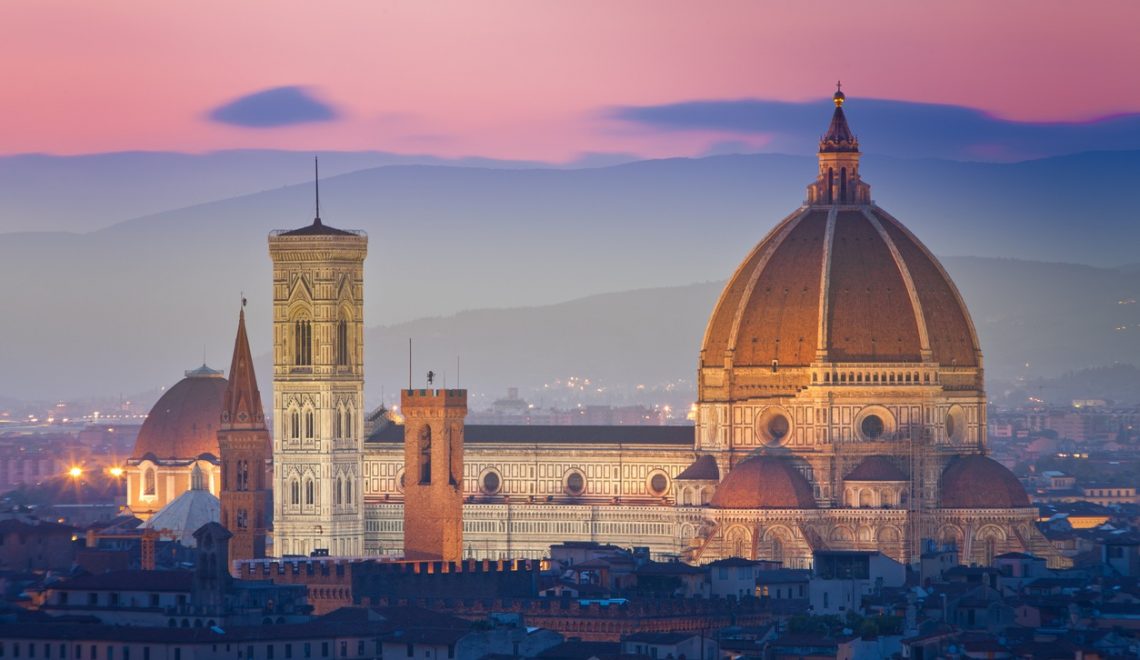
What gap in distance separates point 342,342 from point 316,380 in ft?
6.09

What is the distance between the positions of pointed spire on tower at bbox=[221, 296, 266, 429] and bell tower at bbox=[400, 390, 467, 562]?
6.03m

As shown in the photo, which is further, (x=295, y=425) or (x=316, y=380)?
(x=295, y=425)

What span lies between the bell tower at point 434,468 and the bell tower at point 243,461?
5.70 metres

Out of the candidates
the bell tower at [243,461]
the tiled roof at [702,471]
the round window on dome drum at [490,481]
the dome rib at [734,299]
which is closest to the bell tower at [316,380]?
the bell tower at [243,461]

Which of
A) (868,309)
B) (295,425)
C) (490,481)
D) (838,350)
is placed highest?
(868,309)

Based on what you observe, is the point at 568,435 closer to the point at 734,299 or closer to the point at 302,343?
the point at 734,299

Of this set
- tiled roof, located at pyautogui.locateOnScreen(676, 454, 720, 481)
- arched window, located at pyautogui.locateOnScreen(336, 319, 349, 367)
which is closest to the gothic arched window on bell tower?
arched window, located at pyautogui.locateOnScreen(336, 319, 349, 367)

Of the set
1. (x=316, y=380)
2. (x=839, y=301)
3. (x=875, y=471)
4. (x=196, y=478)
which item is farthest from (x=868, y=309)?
(x=196, y=478)

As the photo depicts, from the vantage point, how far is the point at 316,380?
172500 mm

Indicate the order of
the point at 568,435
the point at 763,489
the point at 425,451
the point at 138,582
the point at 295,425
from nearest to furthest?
the point at 138,582, the point at 425,451, the point at 763,489, the point at 295,425, the point at 568,435

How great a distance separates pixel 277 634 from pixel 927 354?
193 feet

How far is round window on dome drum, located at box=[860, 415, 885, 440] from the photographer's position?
173500 mm

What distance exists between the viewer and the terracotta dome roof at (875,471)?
16962 cm

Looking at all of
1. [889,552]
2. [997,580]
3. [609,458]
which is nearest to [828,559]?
[997,580]
